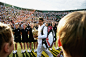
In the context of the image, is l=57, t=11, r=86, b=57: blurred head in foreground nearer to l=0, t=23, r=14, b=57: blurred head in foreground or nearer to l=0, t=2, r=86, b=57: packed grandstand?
l=0, t=23, r=14, b=57: blurred head in foreground

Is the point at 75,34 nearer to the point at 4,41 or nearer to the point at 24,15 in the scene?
the point at 4,41

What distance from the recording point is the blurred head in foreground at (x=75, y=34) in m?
0.57

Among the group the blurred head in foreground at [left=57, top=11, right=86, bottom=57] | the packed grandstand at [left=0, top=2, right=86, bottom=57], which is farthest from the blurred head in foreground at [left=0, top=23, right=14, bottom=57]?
the packed grandstand at [left=0, top=2, right=86, bottom=57]

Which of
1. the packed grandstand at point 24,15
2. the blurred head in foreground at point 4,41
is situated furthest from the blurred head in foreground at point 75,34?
the packed grandstand at point 24,15

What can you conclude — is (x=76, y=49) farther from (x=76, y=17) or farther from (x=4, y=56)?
(x=4, y=56)

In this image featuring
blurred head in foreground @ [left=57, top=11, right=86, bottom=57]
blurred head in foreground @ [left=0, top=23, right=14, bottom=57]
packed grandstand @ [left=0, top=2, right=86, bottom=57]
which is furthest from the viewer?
packed grandstand @ [left=0, top=2, right=86, bottom=57]

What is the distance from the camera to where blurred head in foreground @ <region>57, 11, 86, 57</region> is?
571 mm

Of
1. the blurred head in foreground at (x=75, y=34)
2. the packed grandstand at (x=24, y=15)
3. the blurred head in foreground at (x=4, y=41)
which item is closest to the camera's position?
the blurred head in foreground at (x=75, y=34)

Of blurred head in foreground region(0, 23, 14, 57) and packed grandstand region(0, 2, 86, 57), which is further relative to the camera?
packed grandstand region(0, 2, 86, 57)

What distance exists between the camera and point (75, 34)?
593 millimetres

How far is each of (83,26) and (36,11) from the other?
30164 millimetres

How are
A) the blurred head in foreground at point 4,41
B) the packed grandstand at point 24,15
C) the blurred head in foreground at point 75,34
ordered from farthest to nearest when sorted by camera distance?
1. the packed grandstand at point 24,15
2. the blurred head in foreground at point 4,41
3. the blurred head in foreground at point 75,34

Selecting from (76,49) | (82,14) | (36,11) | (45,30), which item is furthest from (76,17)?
(36,11)

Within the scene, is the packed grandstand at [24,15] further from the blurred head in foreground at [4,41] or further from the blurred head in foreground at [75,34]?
the blurred head in foreground at [75,34]
